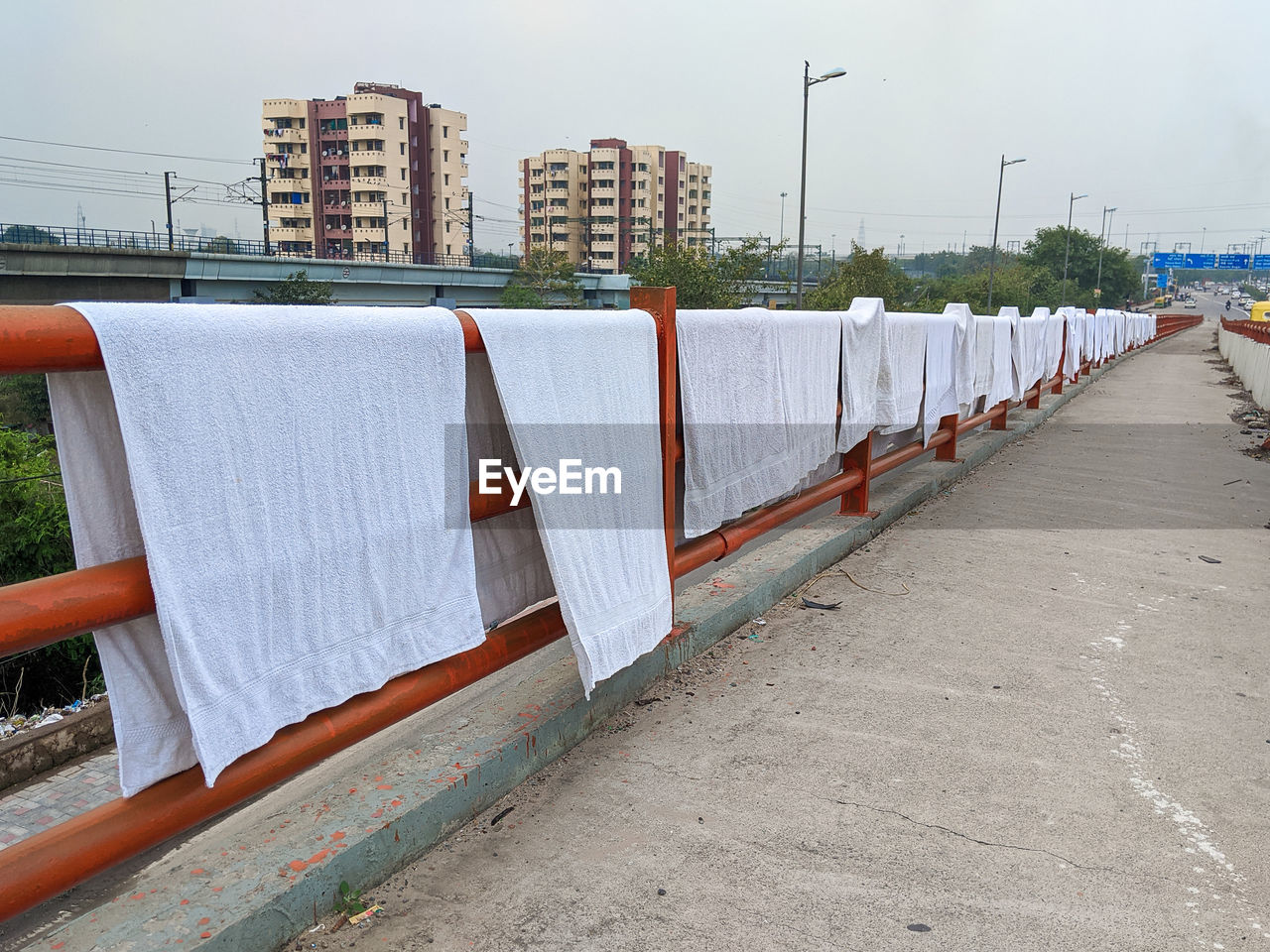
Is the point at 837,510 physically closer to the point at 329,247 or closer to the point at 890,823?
the point at 890,823

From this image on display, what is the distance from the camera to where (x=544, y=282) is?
227 feet

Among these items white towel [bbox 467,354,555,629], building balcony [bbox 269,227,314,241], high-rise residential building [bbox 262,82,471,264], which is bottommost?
white towel [bbox 467,354,555,629]

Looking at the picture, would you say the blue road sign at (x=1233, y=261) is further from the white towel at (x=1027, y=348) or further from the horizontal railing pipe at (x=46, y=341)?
the horizontal railing pipe at (x=46, y=341)

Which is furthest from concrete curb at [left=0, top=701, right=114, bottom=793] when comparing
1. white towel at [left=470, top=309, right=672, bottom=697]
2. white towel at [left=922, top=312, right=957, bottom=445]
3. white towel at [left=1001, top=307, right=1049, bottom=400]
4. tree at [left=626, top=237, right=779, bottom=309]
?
tree at [left=626, top=237, right=779, bottom=309]

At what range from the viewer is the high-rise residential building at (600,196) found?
5034 inches

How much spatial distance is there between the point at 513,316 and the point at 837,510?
4863mm

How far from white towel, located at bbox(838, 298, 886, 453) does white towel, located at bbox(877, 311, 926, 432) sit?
170mm

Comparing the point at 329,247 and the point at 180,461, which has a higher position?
the point at 329,247

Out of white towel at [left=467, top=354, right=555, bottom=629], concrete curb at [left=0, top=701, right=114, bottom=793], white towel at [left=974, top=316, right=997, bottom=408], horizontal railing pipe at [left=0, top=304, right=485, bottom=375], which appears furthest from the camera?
white towel at [left=974, top=316, right=997, bottom=408]

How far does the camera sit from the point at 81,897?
3830mm

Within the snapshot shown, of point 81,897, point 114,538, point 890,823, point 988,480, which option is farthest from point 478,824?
point 988,480

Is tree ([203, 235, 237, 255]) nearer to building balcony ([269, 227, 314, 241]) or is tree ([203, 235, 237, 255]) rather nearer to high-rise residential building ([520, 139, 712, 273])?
building balcony ([269, 227, 314, 241])

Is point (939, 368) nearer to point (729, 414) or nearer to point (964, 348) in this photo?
point (964, 348)

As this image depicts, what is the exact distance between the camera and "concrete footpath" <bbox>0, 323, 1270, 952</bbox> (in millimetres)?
2451
